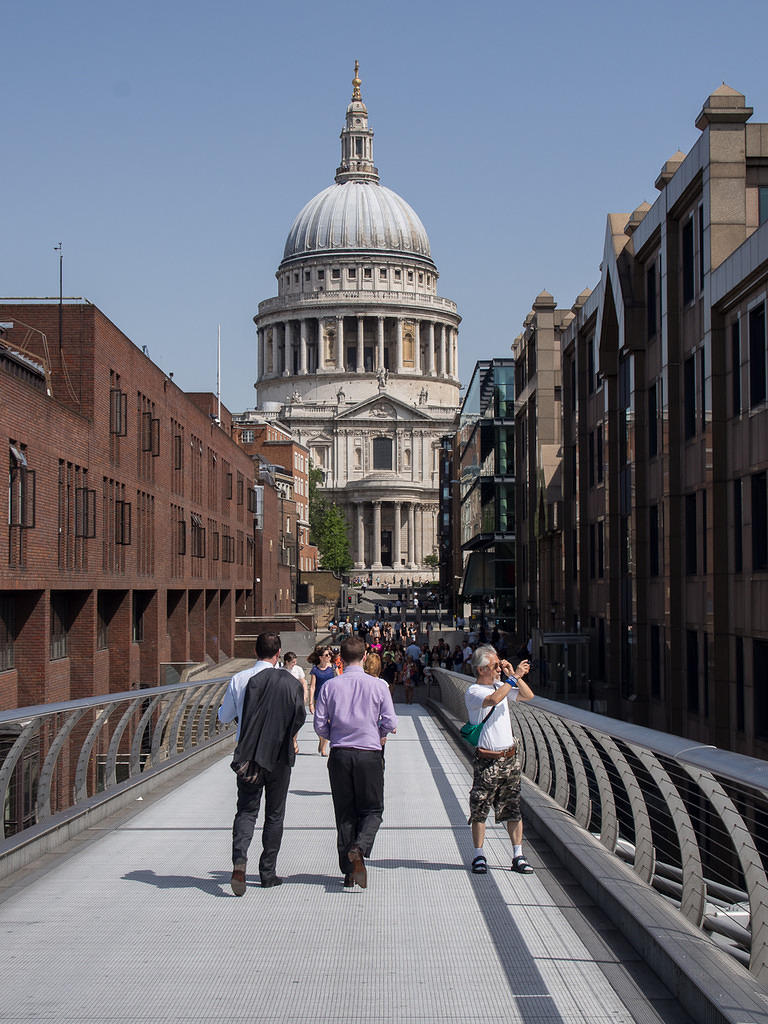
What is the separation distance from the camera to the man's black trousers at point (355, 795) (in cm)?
980

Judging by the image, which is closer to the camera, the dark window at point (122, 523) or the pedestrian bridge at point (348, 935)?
the pedestrian bridge at point (348, 935)

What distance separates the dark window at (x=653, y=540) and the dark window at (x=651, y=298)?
415 centimetres

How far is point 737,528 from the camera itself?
24156mm

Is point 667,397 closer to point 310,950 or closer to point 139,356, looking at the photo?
point 139,356

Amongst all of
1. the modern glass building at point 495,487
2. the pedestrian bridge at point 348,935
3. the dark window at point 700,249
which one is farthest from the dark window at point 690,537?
the modern glass building at point 495,487

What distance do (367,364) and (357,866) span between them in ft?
600

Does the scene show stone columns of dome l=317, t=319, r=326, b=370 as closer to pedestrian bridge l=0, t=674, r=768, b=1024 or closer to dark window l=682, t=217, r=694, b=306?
dark window l=682, t=217, r=694, b=306

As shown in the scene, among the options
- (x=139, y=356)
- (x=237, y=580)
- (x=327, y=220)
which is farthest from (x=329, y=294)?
(x=139, y=356)

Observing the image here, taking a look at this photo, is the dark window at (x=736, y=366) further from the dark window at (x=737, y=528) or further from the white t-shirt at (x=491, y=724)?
the white t-shirt at (x=491, y=724)

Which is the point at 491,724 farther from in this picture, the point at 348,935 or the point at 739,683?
the point at 739,683

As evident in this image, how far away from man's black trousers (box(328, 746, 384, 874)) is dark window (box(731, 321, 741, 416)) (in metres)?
15.9

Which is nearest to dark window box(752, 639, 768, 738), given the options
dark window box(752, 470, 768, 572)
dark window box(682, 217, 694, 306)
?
dark window box(752, 470, 768, 572)

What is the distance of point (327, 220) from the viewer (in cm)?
19400

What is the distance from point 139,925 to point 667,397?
22.2 meters
